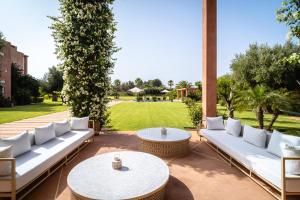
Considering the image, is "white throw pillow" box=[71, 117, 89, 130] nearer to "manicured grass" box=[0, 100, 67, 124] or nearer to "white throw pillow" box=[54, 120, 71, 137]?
"white throw pillow" box=[54, 120, 71, 137]

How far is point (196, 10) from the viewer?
1135 cm

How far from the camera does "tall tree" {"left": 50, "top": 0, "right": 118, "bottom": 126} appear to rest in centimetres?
903

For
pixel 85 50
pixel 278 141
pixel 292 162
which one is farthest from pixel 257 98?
pixel 85 50

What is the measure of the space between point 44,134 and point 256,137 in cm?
598

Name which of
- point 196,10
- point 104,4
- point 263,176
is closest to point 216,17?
point 196,10

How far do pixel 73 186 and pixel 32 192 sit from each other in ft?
4.61

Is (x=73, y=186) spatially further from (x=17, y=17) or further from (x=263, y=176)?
(x=17, y=17)

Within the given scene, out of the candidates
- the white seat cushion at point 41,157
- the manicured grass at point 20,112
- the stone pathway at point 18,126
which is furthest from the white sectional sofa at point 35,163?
the manicured grass at point 20,112

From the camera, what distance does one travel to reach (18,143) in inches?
185

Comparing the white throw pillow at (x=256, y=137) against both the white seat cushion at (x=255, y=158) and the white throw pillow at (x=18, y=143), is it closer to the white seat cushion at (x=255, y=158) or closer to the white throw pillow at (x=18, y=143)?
the white seat cushion at (x=255, y=158)

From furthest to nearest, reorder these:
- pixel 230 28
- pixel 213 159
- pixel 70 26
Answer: pixel 230 28
pixel 70 26
pixel 213 159

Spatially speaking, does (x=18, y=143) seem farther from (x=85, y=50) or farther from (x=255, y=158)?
(x=255, y=158)

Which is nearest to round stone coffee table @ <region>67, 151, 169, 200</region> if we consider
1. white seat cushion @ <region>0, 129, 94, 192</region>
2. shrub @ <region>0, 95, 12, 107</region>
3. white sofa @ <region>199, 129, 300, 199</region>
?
white seat cushion @ <region>0, 129, 94, 192</region>

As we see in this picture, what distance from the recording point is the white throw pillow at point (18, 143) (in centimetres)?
451
